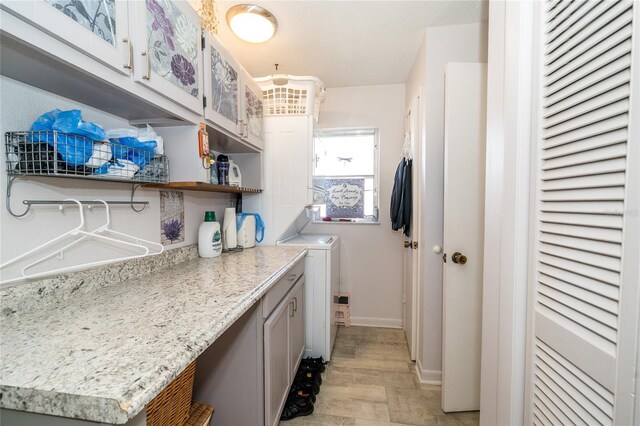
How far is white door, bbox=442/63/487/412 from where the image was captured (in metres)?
1.54

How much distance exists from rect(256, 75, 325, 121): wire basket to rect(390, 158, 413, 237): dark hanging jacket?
942mm

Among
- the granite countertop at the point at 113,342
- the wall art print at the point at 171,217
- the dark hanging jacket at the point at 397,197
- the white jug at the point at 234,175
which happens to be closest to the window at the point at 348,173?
the dark hanging jacket at the point at 397,197

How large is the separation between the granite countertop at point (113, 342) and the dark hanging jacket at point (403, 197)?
1.49 meters

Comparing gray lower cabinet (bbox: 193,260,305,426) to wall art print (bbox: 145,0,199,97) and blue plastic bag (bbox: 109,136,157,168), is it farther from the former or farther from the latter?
wall art print (bbox: 145,0,199,97)

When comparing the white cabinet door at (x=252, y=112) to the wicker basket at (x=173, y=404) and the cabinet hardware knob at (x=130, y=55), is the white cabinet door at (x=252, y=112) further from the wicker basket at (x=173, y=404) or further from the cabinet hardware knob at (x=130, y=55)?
the wicker basket at (x=173, y=404)

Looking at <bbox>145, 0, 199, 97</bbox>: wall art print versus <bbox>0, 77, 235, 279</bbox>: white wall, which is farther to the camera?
<bbox>145, 0, 199, 97</bbox>: wall art print

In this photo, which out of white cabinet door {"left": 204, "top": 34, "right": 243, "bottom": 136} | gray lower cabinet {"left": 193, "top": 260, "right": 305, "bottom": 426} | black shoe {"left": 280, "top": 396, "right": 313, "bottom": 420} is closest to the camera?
gray lower cabinet {"left": 193, "top": 260, "right": 305, "bottom": 426}

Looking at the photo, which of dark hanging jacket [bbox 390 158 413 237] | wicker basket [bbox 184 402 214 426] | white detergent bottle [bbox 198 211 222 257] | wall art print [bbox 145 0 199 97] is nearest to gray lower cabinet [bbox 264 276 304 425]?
wicker basket [bbox 184 402 214 426]

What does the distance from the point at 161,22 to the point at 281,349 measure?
1.61 meters

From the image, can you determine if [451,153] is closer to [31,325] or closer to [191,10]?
[191,10]

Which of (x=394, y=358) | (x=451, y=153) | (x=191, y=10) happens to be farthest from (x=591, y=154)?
(x=394, y=358)

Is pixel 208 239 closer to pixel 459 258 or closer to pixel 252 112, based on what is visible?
pixel 252 112

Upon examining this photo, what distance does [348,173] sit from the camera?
9.40 ft

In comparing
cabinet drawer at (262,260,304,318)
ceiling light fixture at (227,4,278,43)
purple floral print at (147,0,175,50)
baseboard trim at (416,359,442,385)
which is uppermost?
ceiling light fixture at (227,4,278,43)
